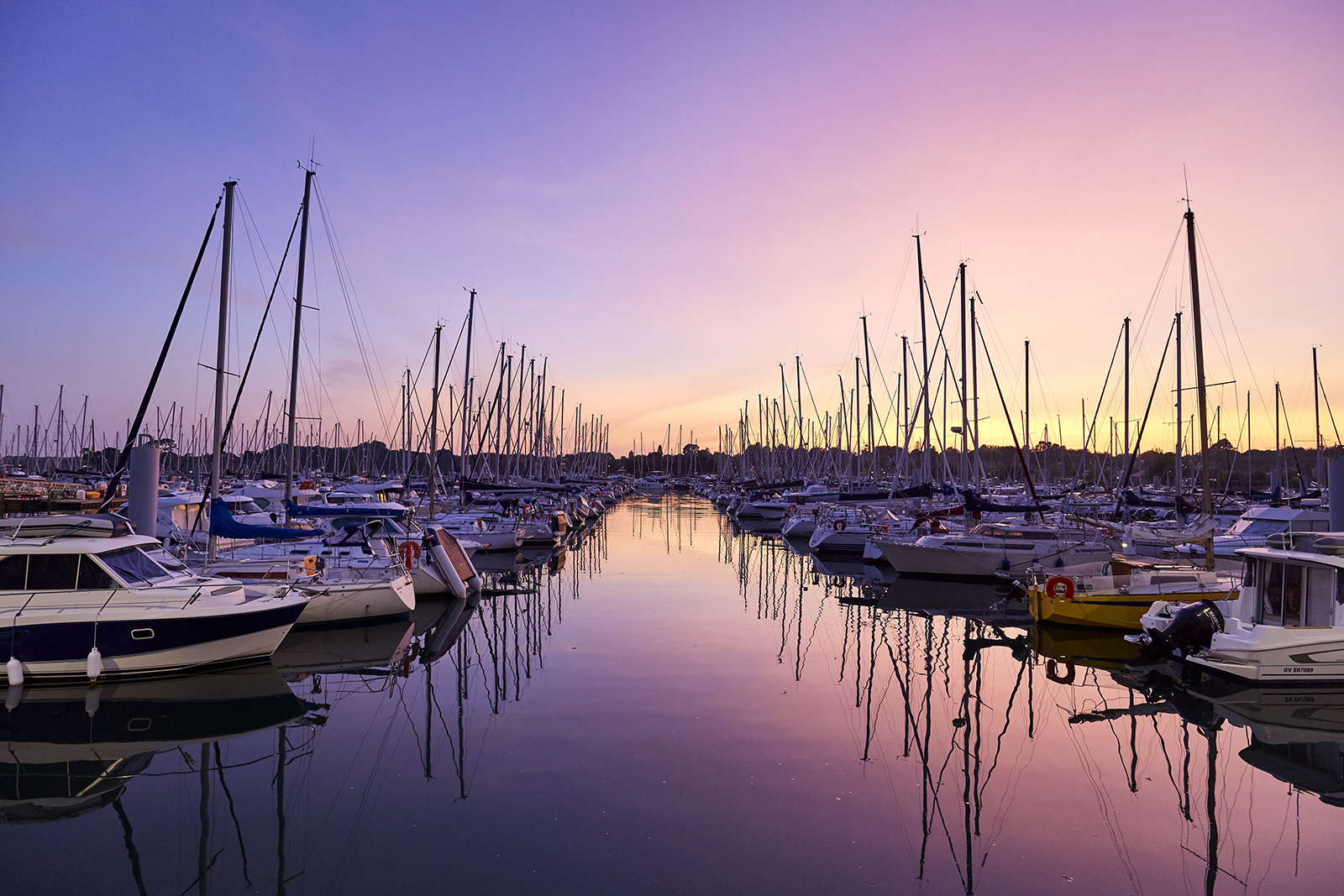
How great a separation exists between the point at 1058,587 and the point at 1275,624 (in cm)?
455

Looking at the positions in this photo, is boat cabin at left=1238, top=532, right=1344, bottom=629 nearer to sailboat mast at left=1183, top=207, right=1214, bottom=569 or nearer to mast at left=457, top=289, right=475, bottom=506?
sailboat mast at left=1183, top=207, right=1214, bottom=569

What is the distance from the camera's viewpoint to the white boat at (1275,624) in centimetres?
1309

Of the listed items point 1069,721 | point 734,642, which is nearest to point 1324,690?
point 1069,721

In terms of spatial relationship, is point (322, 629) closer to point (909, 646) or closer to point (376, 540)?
point (376, 540)

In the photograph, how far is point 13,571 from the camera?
12.6 meters

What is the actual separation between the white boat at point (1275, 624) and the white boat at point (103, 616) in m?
16.0

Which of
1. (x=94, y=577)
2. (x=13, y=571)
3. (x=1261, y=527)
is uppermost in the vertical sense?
(x=13, y=571)

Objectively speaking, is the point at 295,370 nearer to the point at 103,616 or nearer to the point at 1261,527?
the point at 103,616

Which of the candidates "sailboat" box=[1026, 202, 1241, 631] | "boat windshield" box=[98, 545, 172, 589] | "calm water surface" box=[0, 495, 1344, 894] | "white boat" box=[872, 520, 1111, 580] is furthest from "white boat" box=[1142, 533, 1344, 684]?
"boat windshield" box=[98, 545, 172, 589]

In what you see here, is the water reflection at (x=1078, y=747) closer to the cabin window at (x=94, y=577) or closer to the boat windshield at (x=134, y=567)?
the boat windshield at (x=134, y=567)

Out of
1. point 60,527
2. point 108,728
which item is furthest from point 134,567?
point 108,728

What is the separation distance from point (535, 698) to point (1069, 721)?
8.04m

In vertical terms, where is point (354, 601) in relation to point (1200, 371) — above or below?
below

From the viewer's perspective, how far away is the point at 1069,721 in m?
11.7
